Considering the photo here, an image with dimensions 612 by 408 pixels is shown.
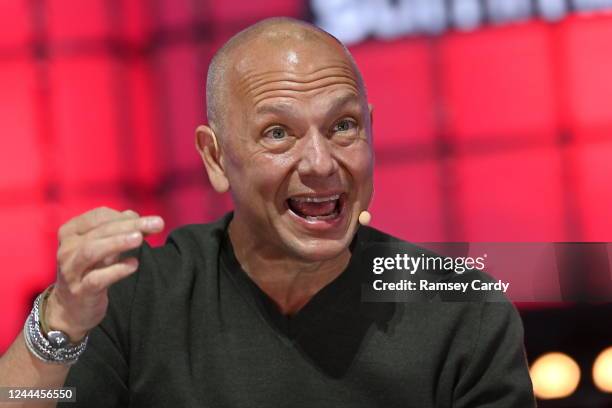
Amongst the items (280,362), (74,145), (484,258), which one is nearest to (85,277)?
(280,362)

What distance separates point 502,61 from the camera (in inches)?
91.7

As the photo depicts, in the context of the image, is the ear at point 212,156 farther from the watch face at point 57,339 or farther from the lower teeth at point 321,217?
the watch face at point 57,339

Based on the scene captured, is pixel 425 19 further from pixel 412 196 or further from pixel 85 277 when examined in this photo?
pixel 85 277

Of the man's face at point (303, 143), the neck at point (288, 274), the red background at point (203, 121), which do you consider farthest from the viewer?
the red background at point (203, 121)

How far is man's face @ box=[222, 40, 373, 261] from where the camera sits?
164 cm

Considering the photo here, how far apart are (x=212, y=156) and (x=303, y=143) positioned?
0.24 metres

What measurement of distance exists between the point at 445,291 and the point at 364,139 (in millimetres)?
320

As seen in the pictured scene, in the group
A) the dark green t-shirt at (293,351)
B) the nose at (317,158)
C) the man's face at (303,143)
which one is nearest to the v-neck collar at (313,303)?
the dark green t-shirt at (293,351)

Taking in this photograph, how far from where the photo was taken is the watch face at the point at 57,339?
1524 mm

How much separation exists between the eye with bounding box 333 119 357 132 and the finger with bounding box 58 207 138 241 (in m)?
0.41

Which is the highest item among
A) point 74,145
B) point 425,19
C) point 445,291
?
point 425,19

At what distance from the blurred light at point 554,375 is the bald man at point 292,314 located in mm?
429

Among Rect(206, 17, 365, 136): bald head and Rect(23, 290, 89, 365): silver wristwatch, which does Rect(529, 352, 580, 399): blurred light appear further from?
Rect(23, 290, 89, 365): silver wristwatch

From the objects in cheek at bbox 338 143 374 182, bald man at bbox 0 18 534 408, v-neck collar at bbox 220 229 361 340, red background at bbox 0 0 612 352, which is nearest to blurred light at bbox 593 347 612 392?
red background at bbox 0 0 612 352
